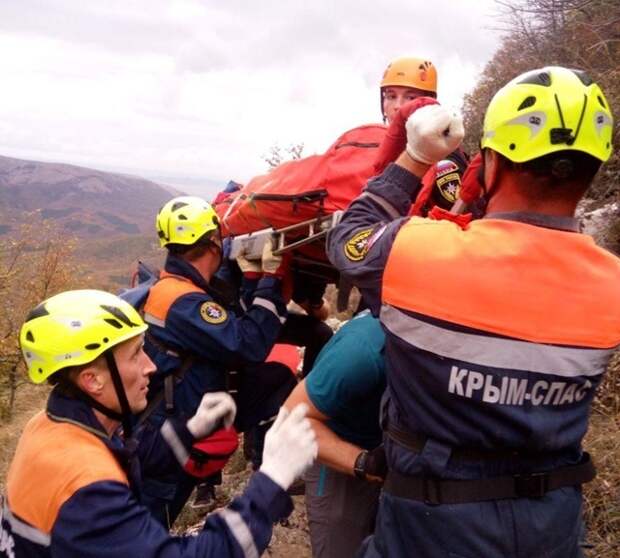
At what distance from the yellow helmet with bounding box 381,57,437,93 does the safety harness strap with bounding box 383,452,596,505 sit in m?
2.74

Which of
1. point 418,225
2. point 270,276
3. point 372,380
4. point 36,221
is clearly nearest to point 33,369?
point 372,380

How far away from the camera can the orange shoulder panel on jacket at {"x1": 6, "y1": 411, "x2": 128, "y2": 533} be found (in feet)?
6.51

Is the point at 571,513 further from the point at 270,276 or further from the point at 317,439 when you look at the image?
the point at 270,276

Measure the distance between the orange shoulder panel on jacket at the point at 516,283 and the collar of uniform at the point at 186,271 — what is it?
2.70 m

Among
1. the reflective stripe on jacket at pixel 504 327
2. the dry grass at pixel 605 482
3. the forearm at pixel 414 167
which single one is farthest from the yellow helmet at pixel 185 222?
the dry grass at pixel 605 482

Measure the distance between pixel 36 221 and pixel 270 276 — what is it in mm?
28541

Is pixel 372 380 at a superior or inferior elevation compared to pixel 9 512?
superior

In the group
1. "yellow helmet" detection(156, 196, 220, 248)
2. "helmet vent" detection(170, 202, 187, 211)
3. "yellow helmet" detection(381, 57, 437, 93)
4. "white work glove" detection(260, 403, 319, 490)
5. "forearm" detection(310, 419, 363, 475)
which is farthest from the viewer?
"helmet vent" detection(170, 202, 187, 211)

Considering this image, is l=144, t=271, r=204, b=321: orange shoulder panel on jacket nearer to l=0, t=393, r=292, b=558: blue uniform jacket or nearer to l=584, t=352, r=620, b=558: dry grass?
l=0, t=393, r=292, b=558: blue uniform jacket

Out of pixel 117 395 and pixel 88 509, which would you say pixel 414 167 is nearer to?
pixel 117 395

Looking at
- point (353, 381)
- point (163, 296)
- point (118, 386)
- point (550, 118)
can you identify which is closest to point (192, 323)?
point (163, 296)

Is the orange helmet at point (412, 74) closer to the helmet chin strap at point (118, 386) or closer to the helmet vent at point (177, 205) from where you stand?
the helmet vent at point (177, 205)

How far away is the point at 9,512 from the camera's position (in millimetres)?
2129

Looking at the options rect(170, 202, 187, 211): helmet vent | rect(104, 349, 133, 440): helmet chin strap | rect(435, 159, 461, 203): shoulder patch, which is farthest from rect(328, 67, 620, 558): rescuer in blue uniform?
rect(170, 202, 187, 211): helmet vent
